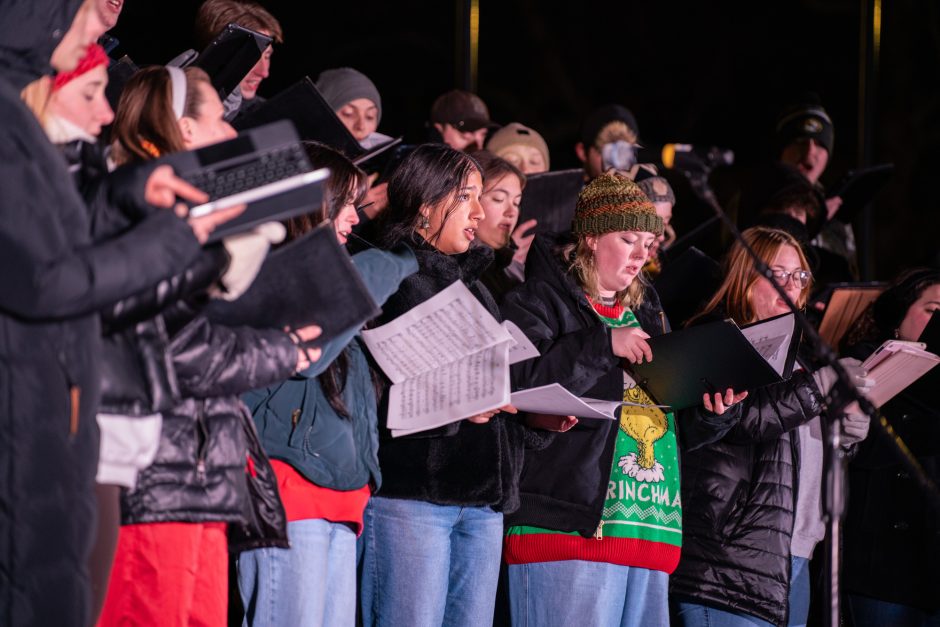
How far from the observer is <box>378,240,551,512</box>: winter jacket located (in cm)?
312

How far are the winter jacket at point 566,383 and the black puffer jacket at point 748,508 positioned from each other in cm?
44

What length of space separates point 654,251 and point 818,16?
19.3ft

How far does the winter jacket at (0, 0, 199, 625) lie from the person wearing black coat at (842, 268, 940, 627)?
8.81 ft

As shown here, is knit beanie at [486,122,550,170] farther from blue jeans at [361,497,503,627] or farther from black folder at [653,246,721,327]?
blue jeans at [361,497,503,627]

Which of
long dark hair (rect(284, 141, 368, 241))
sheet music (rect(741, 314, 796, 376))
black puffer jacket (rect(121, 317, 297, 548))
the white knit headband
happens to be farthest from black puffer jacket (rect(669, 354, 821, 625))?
the white knit headband

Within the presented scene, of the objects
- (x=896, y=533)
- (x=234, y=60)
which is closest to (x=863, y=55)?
(x=896, y=533)

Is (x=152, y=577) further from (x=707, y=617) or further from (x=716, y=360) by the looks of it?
(x=707, y=617)

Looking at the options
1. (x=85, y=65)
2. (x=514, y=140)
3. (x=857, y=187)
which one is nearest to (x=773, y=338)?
(x=514, y=140)

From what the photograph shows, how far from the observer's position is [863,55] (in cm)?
669

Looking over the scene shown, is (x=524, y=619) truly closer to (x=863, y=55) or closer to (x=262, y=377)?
(x=262, y=377)

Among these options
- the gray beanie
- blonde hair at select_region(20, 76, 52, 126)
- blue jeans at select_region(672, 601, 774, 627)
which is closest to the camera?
blonde hair at select_region(20, 76, 52, 126)

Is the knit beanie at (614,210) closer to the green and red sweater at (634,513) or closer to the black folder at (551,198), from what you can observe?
the green and red sweater at (634,513)

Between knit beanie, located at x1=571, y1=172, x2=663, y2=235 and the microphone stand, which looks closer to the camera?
the microphone stand

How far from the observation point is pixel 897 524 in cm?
391
